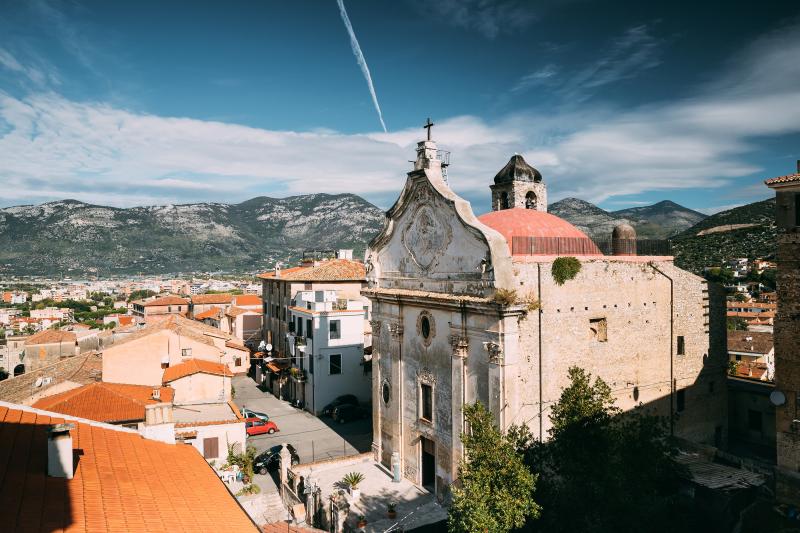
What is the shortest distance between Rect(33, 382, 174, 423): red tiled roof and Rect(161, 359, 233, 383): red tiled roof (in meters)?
3.84

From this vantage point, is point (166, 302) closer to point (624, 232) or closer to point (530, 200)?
point (530, 200)

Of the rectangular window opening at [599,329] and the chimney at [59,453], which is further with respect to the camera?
the rectangular window opening at [599,329]

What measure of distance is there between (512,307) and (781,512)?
11543 millimetres

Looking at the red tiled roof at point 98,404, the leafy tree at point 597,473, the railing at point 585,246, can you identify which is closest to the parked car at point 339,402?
the red tiled roof at point 98,404

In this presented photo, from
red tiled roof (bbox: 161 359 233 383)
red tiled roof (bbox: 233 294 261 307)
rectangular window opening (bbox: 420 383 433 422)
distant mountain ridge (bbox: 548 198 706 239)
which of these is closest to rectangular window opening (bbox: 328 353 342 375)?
red tiled roof (bbox: 161 359 233 383)

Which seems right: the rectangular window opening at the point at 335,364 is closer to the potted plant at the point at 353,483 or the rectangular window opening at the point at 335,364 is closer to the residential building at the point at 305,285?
the residential building at the point at 305,285

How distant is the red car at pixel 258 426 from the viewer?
30188mm

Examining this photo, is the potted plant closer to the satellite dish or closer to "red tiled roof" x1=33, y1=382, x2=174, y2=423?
"red tiled roof" x1=33, y1=382, x2=174, y2=423

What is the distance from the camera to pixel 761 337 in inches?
1806

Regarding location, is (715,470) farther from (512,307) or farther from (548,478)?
(512,307)

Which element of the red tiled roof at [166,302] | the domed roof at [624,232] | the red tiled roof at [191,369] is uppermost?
the domed roof at [624,232]

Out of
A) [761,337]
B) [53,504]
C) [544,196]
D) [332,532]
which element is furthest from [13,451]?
[761,337]

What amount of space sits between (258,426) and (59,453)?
22.3 meters

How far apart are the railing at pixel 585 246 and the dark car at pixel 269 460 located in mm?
14984
